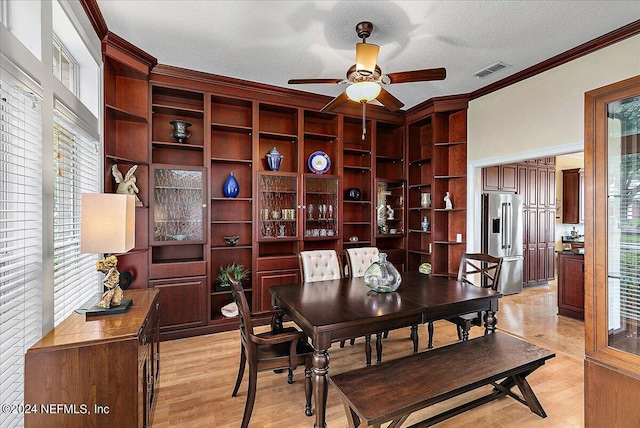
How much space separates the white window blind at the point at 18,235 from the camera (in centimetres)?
150

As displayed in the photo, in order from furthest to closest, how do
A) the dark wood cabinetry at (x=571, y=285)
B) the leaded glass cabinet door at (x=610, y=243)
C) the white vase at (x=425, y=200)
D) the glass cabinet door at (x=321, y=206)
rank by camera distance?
the white vase at (x=425, y=200), the glass cabinet door at (x=321, y=206), the dark wood cabinetry at (x=571, y=285), the leaded glass cabinet door at (x=610, y=243)

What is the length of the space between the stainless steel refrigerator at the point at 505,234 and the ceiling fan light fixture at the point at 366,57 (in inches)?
147

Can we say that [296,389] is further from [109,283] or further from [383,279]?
[109,283]

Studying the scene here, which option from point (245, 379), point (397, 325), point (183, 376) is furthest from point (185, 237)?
point (397, 325)

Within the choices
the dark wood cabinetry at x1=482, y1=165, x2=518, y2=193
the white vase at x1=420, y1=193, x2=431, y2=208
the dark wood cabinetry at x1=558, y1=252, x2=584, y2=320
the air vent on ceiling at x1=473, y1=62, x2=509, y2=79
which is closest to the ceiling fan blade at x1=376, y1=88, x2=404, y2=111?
the air vent on ceiling at x1=473, y1=62, x2=509, y2=79

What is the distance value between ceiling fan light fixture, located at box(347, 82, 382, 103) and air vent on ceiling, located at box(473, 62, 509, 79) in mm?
1780

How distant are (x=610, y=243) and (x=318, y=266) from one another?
228 cm

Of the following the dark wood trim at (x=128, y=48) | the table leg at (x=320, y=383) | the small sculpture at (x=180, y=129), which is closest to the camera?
the table leg at (x=320, y=383)

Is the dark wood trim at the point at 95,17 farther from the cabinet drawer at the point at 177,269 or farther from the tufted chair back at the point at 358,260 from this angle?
the tufted chair back at the point at 358,260

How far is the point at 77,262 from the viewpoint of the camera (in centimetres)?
239

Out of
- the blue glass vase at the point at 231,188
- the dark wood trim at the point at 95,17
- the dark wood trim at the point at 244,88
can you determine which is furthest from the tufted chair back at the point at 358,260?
the dark wood trim at the point at 95,17

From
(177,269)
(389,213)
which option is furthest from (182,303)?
(389,213)

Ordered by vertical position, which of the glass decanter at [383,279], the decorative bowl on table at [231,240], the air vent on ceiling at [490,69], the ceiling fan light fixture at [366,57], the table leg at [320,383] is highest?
the air vent on ceiling at [490,69]

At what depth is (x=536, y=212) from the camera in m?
6.05
